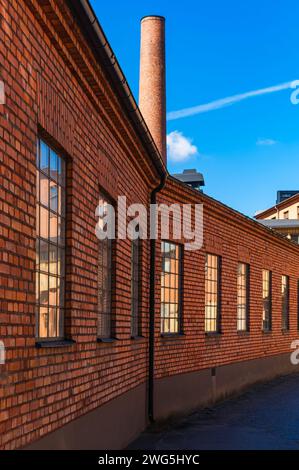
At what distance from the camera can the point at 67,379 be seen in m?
6.43

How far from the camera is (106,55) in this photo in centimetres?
705

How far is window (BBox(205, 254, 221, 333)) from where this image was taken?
14914 mm

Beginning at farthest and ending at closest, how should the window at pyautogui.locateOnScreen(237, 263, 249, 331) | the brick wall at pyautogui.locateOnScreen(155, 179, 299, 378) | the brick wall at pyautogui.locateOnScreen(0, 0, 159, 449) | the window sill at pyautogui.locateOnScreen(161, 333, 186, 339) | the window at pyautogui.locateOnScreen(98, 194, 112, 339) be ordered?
the window at pyautogui.locateOnScreen(237, 263, 249, 331) → the brick wall at pyautogui.locateOnScreen(155, 179, 299, 378) → the window sill at pyautogui.locateOnScreen(161, 333, 186, 339) → the window at pyautogui.locateOnScreen(98, 194, 112, 339) → the brick wall at pyautogui.locateOnScreen(0, 0, 159, 449)

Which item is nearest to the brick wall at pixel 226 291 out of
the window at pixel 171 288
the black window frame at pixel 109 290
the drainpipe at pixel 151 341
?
the window at pixel 171 288

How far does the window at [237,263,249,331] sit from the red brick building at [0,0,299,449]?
2784 mm

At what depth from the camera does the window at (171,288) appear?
498 inches

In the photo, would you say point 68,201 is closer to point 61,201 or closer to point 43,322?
point 61,201

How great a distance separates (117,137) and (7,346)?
476 centimetres

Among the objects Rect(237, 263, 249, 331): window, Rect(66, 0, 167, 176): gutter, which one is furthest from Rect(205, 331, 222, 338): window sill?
Rect(66, 0, 167, 176): gutter

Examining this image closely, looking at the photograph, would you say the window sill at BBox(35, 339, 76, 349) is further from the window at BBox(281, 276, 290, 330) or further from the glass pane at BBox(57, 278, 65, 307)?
the window at BBox(281, 276, 290, 330)

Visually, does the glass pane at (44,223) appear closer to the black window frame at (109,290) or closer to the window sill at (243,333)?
the black window frame at (109,290)

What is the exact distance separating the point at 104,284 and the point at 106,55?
2.84m
